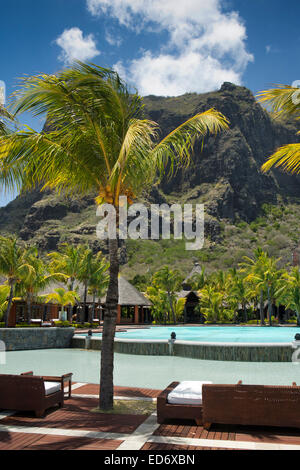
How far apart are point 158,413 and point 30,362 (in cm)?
937

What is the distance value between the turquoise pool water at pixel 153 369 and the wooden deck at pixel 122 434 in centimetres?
358

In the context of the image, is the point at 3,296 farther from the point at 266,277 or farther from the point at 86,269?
the point at 266,277

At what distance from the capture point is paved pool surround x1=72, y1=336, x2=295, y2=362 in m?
13.9

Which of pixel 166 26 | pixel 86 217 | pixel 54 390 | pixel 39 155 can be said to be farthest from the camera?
pixel 86 217

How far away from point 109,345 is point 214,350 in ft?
27.9

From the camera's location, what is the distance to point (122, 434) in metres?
5.34

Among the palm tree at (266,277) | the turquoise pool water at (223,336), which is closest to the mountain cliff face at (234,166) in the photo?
the palm tree at (266,277)

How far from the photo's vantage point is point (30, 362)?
553 inches

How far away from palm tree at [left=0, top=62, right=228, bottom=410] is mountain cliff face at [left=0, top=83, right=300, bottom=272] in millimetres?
80358

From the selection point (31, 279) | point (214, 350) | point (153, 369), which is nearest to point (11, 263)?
point (31, 279)

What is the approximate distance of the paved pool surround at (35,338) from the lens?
17906 millimetres

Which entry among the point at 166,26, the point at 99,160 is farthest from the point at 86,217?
the point at 99,160
